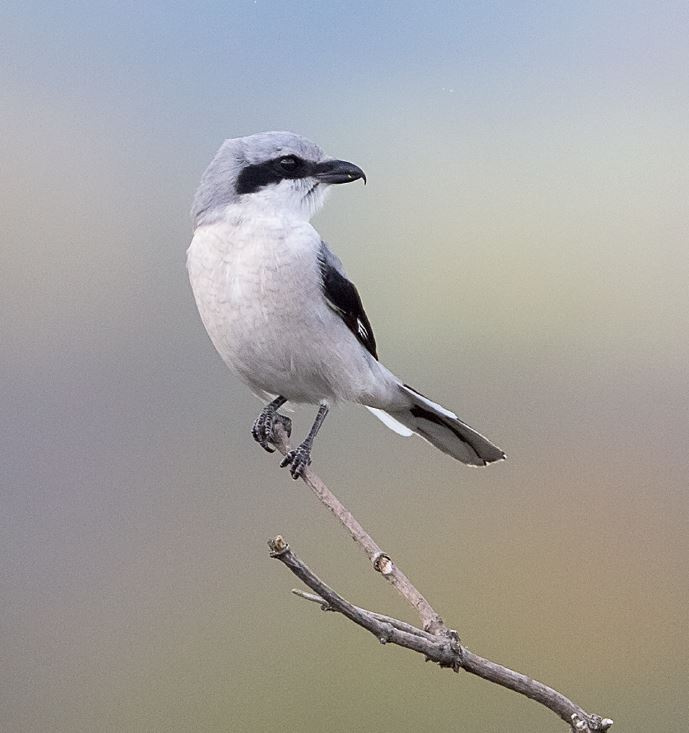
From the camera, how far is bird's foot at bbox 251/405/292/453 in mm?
1703

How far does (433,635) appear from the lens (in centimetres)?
110

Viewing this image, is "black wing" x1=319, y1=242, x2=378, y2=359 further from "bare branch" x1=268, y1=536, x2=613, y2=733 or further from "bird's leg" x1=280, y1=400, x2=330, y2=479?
"bare branch" x1=268, y1=536, x2=613, y2=733

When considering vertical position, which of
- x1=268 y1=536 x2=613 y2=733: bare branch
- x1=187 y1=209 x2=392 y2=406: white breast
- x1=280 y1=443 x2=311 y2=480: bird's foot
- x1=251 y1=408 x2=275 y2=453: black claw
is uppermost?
x1=187 y1=209 x2=392 y2=406: white breast

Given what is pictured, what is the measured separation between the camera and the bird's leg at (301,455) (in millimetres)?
1559

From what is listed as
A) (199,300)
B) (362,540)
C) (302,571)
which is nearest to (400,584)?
(362,540)

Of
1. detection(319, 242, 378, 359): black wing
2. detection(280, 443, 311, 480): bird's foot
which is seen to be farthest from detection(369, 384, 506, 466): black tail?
detection(280, 443, 311, 480): bird's foot

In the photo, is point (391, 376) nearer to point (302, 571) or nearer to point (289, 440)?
point (289, 440)

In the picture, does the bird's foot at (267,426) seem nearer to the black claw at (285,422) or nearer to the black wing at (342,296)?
the black claw at (285,422)

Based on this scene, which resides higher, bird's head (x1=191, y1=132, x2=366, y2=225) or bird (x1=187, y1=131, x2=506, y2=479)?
bird's head (x1=191, y1=132, x2=366, y2=225)

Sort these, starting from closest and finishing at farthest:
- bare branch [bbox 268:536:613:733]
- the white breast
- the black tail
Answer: bare branch [bbox 268:536:613:733] < the white breast < the black tail

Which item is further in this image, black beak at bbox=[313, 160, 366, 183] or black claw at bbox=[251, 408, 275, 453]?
black claw at bbox=[251, 408, 275, 453]

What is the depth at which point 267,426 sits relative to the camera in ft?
5.62

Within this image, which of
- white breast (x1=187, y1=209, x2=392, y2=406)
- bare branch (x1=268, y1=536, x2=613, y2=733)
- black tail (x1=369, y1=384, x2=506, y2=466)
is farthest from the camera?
black tail (x1=369, y1=384, x2=506, y2=466)

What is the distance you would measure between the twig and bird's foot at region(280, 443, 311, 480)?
420 mm
